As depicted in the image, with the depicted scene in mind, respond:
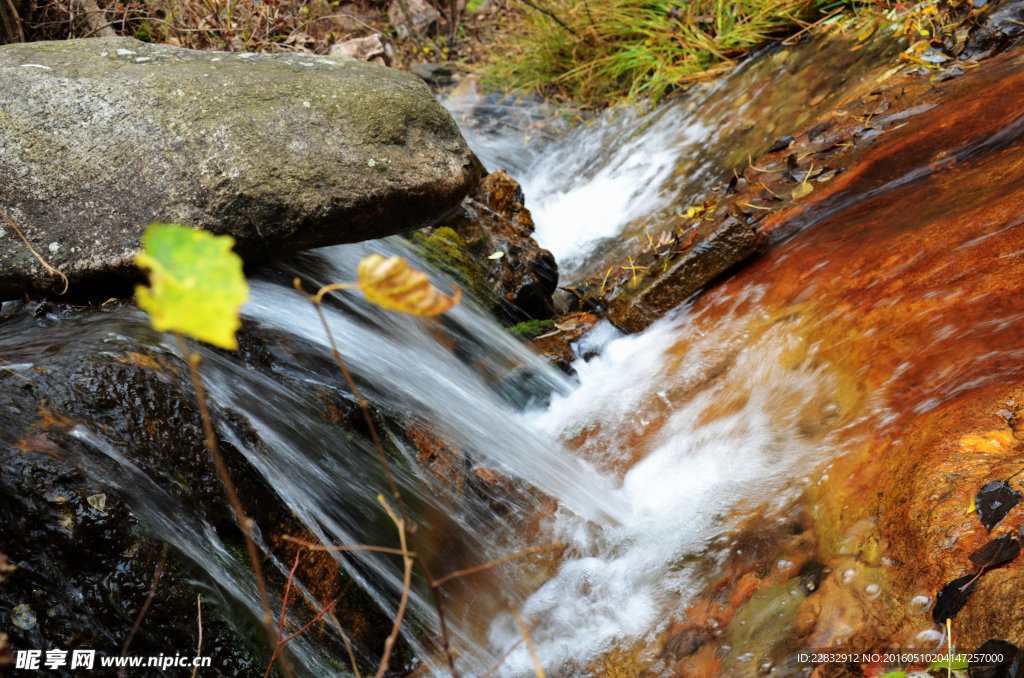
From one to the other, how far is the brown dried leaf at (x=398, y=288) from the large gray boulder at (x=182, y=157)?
1.91 m

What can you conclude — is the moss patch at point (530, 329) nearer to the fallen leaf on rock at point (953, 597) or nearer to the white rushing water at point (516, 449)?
the white rushing water at point (516, 449)

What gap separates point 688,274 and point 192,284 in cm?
307

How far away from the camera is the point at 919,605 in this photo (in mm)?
1644

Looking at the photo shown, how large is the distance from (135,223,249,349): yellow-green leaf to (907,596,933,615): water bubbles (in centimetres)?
168

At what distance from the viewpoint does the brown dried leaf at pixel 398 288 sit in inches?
36.7

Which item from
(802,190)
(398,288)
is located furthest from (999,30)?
(398,288)

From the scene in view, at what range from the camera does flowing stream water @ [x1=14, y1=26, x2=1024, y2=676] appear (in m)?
2.15

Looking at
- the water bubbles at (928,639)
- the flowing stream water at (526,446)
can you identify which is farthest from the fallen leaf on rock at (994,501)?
the flowing stream water at (526,446)

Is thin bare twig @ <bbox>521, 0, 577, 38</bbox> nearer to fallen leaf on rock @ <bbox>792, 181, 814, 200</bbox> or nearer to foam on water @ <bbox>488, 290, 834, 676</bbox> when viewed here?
fallen leaf on rock @ <bbox>792, 181, 814, 200</bbox>

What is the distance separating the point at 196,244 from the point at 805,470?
199 centimetres

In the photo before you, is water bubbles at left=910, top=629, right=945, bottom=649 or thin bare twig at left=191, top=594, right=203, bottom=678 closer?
water bubbles at left=910, top=629, right=945, bottom=649

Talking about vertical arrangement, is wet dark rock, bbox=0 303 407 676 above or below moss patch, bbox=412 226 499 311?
above

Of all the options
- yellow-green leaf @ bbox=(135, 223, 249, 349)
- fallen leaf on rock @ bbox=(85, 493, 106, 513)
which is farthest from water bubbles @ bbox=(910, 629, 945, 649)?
fallen leaf on rock @ bbox=(85, 493, 106, 513)

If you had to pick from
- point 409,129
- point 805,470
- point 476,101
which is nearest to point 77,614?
point 805,470
